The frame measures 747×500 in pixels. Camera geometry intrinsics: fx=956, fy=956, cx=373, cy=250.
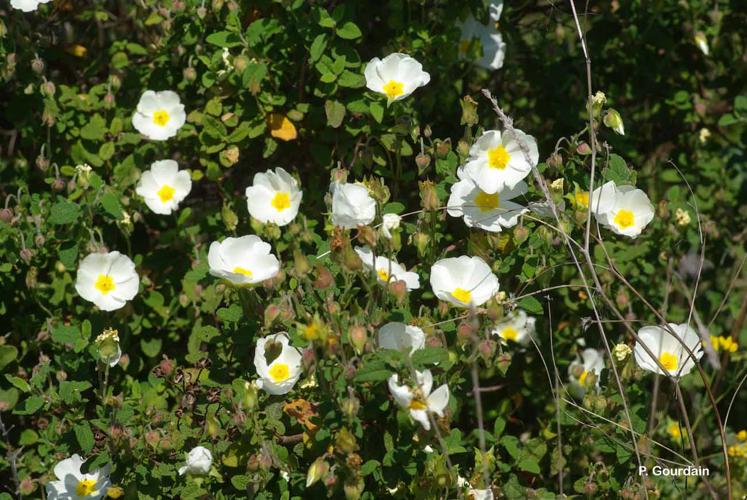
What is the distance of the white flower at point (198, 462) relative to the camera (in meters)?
2.00

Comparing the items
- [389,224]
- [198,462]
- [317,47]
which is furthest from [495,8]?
[198,462]

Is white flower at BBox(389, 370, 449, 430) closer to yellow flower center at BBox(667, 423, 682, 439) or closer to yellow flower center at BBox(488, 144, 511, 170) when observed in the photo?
yellow flower center at BBox(488, 144, 511, 170)

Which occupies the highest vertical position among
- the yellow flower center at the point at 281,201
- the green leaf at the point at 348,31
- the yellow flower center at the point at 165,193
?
the green leaf at the point at 348,31

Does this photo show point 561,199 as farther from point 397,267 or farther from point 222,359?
point 222,359

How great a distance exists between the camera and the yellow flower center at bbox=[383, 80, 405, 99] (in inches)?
95.0

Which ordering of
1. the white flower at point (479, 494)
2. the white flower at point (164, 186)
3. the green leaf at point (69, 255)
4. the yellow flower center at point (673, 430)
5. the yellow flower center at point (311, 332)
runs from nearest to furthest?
the yellow flower center at point (311, 332) < the white flower at point (479, 494) < the green leaf at point (69, 255) < the white flower at point (164, 186) < the yellow flower center at point (673, 430)

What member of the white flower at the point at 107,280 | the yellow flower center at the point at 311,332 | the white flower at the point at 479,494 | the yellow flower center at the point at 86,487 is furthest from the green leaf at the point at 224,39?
the white flower at the point at 479,494

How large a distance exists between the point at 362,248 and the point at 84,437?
0.75m

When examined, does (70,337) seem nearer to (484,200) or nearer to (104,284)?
(104,284)

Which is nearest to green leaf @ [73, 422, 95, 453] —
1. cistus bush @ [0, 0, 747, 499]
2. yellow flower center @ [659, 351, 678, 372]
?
cistus bush @ [0, 0, 747, 499]

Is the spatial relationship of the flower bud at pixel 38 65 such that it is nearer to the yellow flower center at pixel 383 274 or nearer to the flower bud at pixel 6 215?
the flower bud at pixel 6 215

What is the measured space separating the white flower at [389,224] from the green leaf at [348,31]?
58 centimetres

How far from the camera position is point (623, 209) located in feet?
7.40

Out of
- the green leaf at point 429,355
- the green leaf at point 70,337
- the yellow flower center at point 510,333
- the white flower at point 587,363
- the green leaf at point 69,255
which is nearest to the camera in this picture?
the green leaf at point 429,355
